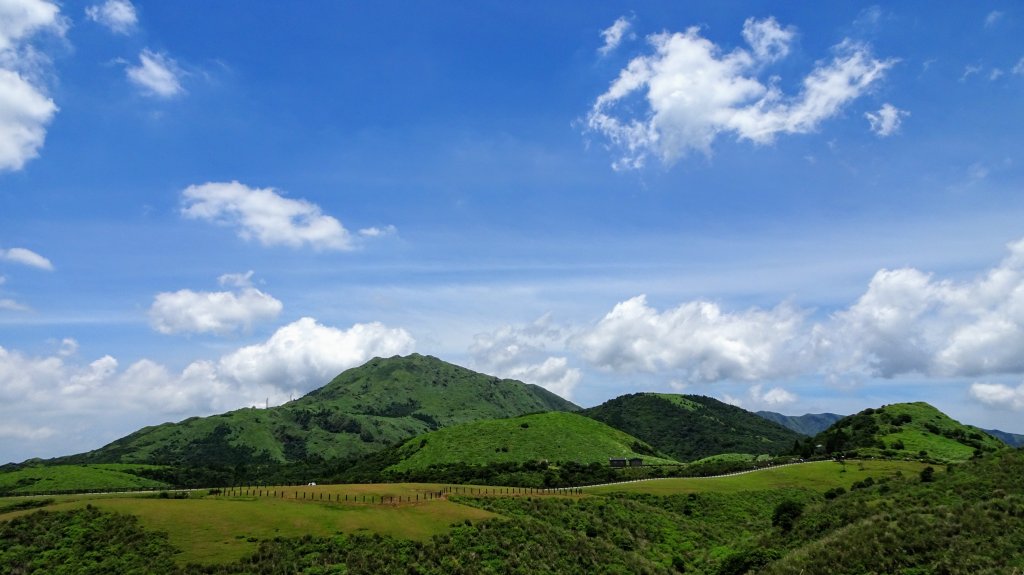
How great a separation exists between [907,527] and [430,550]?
40614 millimetres

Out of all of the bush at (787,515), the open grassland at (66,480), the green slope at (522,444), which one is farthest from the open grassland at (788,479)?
the open grassland at (66,480)

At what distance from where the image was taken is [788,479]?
10319cm

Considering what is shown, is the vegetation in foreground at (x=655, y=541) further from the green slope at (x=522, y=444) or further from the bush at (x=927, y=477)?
Result: the green slope at (x=522, y=444)

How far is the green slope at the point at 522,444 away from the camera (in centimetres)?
16075

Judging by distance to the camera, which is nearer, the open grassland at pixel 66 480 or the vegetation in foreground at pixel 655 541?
the vegetation in foreground at pixel 655 541

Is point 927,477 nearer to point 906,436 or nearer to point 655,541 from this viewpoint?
point 655,541

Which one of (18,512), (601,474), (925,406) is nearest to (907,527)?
(601,474)

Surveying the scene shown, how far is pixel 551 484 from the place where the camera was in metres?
101

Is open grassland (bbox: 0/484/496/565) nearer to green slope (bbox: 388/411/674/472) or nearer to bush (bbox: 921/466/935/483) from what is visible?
bush (bbox: 921/466/935/483)

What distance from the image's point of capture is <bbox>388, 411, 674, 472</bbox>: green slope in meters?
161

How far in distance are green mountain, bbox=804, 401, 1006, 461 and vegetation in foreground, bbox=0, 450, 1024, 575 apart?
82392mm

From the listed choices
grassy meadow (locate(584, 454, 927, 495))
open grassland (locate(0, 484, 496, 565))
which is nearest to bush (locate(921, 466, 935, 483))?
grassy meadow (locate(584, 454, 927, 495))

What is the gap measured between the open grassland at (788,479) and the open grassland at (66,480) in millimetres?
128096

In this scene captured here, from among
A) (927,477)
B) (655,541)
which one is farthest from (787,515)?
(927,477)
